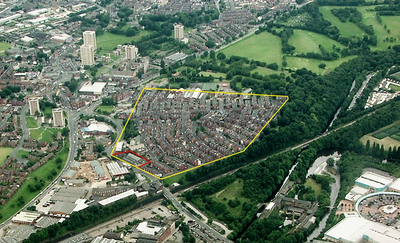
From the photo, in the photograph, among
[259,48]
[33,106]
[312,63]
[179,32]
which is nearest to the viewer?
[33,106]

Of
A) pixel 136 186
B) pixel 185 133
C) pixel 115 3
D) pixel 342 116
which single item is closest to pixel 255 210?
pixel 136 186

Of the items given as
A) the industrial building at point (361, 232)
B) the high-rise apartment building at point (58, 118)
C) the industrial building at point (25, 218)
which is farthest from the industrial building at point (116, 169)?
the industrial building at point (361, 232)

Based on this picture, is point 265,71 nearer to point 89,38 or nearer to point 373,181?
point 89,38

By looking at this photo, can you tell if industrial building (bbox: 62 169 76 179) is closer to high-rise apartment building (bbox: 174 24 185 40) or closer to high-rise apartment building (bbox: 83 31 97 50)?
high-rise apartment building (bbox: 83 31 97 50)

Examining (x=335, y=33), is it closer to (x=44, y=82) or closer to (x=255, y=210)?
(x=44, y=82)

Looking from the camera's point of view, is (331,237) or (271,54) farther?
(271,54)

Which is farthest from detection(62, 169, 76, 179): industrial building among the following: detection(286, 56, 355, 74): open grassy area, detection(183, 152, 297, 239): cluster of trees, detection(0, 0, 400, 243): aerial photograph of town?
detection(286, 56, 355, 74): open grassy area

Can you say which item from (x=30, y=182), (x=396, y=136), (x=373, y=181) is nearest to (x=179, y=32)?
(x=396, y=136)
